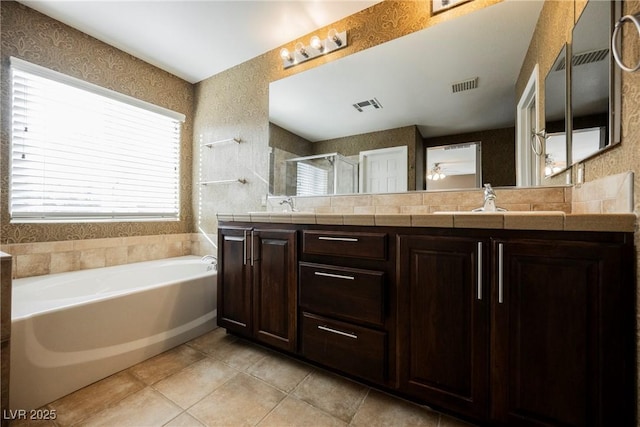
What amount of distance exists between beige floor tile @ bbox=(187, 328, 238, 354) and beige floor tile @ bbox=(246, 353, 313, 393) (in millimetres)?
399

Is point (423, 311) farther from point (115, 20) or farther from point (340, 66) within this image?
point (115, 20)

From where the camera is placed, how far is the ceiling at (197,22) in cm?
186

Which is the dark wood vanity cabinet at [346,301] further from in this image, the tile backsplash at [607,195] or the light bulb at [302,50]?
the light bulb at [302,50]

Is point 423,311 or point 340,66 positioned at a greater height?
point 340,66

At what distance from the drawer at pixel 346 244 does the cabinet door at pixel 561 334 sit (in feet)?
1.53

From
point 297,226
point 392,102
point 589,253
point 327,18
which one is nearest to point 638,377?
point 589,253

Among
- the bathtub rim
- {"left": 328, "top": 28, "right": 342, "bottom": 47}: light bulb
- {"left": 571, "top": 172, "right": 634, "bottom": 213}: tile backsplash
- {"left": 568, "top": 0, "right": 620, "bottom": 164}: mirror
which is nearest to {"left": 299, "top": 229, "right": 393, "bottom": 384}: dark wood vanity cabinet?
{"left": 571, "top": 172, "right": 634, "bottom": 213}: tile backsplash

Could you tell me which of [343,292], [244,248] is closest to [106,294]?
[244,248]

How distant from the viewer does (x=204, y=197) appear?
2.88 m

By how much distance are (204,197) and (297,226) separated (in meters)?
1.85

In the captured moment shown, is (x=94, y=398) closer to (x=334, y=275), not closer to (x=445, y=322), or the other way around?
(x=334, y=275)

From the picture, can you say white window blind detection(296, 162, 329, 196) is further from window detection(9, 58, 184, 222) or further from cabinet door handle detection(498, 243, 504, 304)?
window detection(9, 58, 184, 222)

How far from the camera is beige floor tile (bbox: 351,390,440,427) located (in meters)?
1.13

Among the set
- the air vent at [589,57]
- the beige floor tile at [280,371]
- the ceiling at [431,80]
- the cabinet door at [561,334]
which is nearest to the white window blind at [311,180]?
the ceiling at [431,80]
